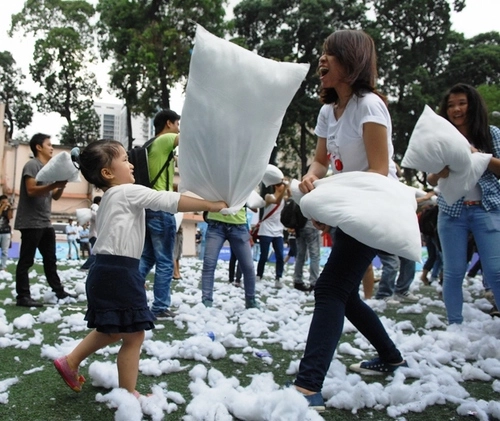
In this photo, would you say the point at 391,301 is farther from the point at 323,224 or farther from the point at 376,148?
the point at 376,148

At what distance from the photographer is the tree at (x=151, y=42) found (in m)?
21.8

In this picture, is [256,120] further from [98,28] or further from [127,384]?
[98,28]

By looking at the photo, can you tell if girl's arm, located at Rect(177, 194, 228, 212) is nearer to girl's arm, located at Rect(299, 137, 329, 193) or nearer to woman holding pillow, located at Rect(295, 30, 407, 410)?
woman holding pillow, located at Rect(295, 30, 407, 410)

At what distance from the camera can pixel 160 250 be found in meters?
4.24

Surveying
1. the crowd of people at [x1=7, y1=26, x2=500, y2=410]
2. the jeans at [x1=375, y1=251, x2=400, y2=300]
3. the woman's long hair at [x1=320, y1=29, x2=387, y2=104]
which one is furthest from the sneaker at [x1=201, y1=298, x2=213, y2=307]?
the woman's long hair at [x1=320, y1=29, x2=387, y2=104]

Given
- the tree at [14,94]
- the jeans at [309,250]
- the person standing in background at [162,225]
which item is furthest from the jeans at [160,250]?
the tree at [14,94]

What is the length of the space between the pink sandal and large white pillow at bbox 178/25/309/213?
0.92 metres

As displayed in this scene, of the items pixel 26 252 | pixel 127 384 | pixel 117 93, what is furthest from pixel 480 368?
pixel 117 93

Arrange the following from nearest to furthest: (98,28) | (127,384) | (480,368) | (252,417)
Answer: (252,417) → (127,384) → (480,368) → (98,28)

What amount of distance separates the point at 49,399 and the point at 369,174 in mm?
1611

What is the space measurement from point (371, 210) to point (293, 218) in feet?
17.1

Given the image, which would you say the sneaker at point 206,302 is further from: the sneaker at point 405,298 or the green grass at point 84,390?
the sneaker at point 405,298

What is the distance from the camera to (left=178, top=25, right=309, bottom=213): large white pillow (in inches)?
78.3

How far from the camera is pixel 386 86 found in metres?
26.9
